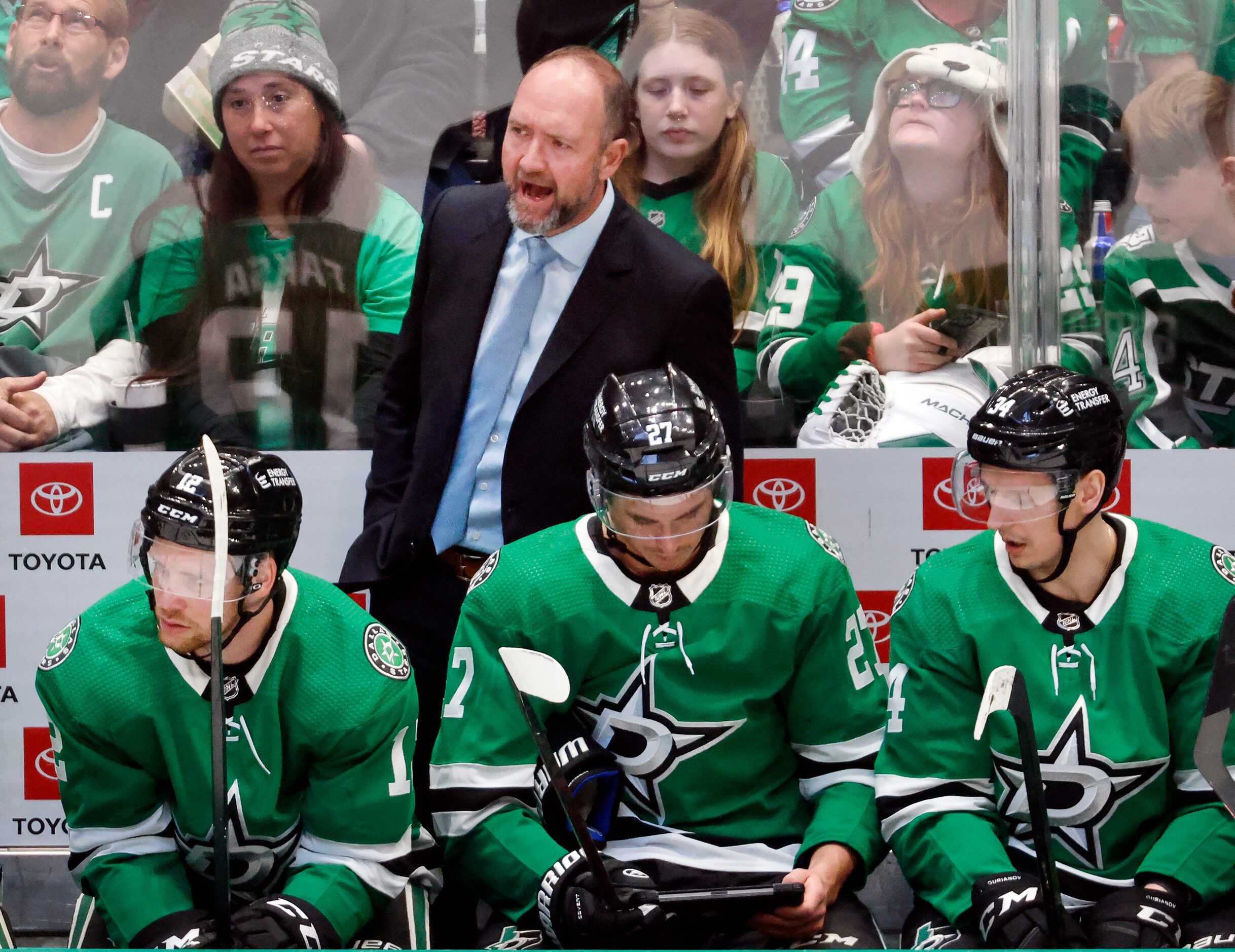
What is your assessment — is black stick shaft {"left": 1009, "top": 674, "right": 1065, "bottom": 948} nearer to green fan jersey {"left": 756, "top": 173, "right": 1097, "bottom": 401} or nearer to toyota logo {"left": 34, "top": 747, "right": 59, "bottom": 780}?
green fan jersey {"left": 756, "top": 173, "right": 1097, "bottom": 401}

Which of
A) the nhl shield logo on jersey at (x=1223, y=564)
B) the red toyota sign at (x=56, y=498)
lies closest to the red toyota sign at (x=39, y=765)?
the red toyota sign at (x=56, y=498)

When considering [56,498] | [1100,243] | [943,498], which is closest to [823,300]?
[943,498]

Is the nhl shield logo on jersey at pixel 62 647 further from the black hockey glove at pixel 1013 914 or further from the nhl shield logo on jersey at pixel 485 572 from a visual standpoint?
the black hockey glove at pixel 1013 914

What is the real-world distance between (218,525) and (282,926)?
23.2 inches

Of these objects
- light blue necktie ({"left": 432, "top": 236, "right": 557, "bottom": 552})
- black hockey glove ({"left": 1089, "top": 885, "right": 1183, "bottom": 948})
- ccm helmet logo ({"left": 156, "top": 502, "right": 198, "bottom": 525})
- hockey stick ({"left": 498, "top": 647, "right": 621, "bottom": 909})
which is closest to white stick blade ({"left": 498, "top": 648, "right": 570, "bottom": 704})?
hockey stick ({"left": 498, "top": 647, "right": 621, "bottom": 909})

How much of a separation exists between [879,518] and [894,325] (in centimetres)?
43

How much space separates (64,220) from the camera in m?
3.38

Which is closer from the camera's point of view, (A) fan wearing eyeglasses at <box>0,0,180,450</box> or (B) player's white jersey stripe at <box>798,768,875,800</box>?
(B) player's white jersey stripe at <box>798,768,875,800</box>

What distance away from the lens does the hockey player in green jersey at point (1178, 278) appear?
128 inches

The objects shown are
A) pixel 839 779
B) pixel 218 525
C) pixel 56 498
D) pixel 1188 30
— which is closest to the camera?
pixel 218 525

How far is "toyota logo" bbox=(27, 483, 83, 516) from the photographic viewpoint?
3.35 m

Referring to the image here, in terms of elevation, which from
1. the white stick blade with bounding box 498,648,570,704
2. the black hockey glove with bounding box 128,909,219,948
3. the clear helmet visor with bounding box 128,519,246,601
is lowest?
the black hockey glove with bounding box 128,909,219,948

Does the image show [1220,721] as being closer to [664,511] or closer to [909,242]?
[664,511]

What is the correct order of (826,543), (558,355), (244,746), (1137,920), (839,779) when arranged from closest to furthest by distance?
(1137,920), (244,746), (839,779), (826,543), (558,355)
